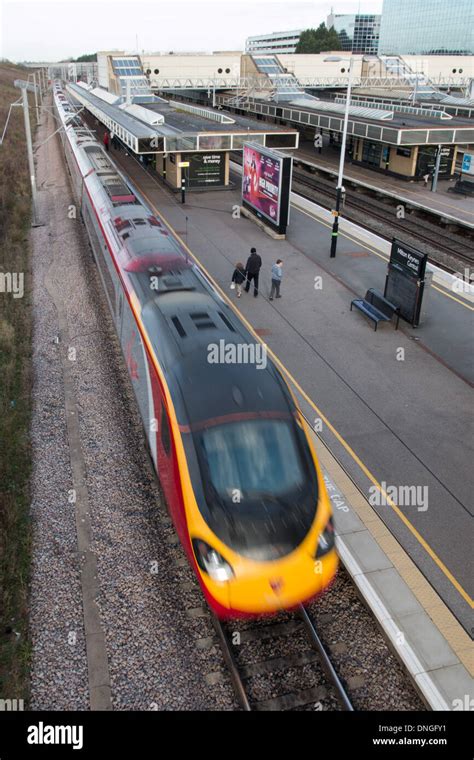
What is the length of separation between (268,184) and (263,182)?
0.62m

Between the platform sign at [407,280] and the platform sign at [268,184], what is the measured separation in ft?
23.5

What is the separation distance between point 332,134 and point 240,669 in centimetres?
4592

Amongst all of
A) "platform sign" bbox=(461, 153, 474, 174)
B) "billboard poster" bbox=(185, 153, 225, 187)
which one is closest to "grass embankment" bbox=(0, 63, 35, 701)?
"billboard poster" bbox=(185, 153, 225, 187)

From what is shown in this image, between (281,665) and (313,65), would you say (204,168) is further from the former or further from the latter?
(313,65)

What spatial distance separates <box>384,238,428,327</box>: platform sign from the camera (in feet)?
50.9

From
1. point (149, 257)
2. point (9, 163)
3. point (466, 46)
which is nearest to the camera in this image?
point (149, 257)

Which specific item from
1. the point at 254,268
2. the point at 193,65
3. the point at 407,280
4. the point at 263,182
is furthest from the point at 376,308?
the point at 193,65

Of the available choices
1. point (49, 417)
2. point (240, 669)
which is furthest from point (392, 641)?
point (49, 417)

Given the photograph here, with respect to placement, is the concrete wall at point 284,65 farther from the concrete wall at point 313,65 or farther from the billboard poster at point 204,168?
the billboard poster at point 204,168

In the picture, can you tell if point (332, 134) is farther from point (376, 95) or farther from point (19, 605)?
point (19, 605)

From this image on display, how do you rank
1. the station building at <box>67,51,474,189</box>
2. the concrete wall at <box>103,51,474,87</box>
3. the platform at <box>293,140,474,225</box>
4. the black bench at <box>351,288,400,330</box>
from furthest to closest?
the concrete wall at <box>103,51,474,87</box>
the station building at <box>67,51,474,189</box>
the platform at <box>293,140,474,225</box>
the black bench at <box>351,288,400,330</box>

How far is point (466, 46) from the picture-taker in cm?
12294

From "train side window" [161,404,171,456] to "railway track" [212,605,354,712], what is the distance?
2350mm

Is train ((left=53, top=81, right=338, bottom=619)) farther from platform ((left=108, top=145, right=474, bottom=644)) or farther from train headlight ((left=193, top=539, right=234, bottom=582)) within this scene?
platform ((left=108, top=145, right=474, bottom=644))
